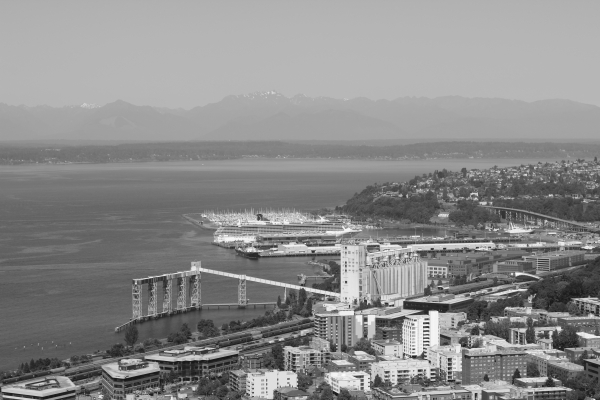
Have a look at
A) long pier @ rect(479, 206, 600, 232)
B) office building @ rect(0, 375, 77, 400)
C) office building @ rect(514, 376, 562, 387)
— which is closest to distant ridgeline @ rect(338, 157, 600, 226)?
long pier @ rect(479, 206, 600, 232)

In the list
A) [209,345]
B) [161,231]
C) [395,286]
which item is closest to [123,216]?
[161,231]

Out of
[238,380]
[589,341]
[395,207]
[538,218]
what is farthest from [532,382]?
[395,207]

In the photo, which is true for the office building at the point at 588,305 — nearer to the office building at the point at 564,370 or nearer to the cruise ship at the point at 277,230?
the office building at the point at 564,370

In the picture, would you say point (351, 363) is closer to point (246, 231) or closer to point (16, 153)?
point (246, 231)

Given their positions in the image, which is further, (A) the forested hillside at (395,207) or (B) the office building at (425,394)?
(A) the forested hillside at (395,207)

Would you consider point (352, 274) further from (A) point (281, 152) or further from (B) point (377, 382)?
(A) point (281, 152)

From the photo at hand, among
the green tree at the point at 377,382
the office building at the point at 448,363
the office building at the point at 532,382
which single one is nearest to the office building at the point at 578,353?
the office building at the point at 532,382

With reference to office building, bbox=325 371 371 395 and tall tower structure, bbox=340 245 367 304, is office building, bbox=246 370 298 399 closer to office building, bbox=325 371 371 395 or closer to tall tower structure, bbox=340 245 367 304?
office building, bbox=325 371 371 395
